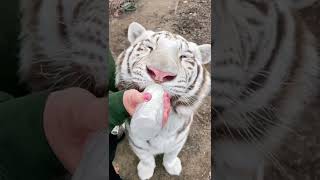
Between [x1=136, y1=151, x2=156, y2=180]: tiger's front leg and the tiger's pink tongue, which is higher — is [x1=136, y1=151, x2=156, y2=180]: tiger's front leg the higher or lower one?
the lower one

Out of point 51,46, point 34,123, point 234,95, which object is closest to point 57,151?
point 34,123

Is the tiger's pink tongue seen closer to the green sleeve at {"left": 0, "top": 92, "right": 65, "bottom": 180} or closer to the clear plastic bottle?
the clear plastic bottle

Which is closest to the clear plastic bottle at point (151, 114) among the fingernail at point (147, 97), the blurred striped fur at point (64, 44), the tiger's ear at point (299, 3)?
the fingernail at point (147, 97)

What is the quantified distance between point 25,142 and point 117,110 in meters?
0.18

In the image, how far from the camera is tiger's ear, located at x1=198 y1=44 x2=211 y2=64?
0.85 metres

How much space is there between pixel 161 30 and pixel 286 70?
0.22 m

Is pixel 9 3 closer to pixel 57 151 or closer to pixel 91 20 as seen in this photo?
pixel 91 20

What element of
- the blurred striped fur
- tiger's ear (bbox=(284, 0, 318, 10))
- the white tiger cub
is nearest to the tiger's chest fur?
the white tiger cub

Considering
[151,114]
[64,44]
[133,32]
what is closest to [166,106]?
[151,114]

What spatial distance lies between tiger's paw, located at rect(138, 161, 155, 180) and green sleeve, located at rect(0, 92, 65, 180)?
0.16 meters

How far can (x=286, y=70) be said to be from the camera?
879 millimetres

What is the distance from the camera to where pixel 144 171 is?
34.4 inches

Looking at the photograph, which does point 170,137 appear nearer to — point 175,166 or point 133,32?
point 175,166

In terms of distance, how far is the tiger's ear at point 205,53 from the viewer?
847 millimetres
